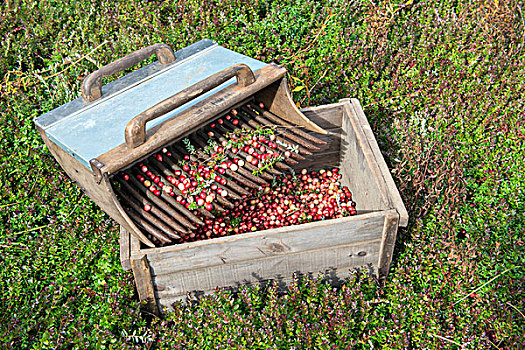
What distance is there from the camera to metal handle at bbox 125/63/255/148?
2328 mm

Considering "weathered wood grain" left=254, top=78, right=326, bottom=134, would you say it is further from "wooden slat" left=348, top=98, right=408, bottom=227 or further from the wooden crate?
the wooden crate

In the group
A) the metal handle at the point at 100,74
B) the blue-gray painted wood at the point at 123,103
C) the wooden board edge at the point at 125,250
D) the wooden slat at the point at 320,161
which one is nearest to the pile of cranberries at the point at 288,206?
the wooden slat at the point at 320,161

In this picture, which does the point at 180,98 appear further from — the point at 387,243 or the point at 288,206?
the point at 387,243

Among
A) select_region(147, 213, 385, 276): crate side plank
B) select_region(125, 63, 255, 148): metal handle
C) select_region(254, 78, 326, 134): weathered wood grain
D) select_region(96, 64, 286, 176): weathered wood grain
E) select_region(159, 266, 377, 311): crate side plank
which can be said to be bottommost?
select_region(159, 266, 377, 311): crate side plank

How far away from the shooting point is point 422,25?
445 centimetres

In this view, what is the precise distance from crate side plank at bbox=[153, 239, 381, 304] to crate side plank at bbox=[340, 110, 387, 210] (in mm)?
305

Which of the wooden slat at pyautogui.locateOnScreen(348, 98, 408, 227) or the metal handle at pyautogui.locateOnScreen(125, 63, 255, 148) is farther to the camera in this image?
the wooden slat at pyautogui.locateOnScreen(348, 98, 408, 227)

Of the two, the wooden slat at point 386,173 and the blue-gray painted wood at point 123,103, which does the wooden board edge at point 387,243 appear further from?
the blue-gray painted wood at point 123,103

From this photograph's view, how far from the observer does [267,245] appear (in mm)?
2500

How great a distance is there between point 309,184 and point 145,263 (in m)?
1.44

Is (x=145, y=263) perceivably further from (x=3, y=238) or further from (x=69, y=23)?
(x=69, y=23)

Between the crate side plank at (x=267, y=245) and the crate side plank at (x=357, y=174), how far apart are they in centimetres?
24

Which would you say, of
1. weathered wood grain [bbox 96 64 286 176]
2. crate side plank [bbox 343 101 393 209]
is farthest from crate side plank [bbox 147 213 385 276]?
weathered wood grain [bbox 96 64 286 176]

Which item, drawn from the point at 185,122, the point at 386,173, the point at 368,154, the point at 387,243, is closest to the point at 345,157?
the point at 368,154
